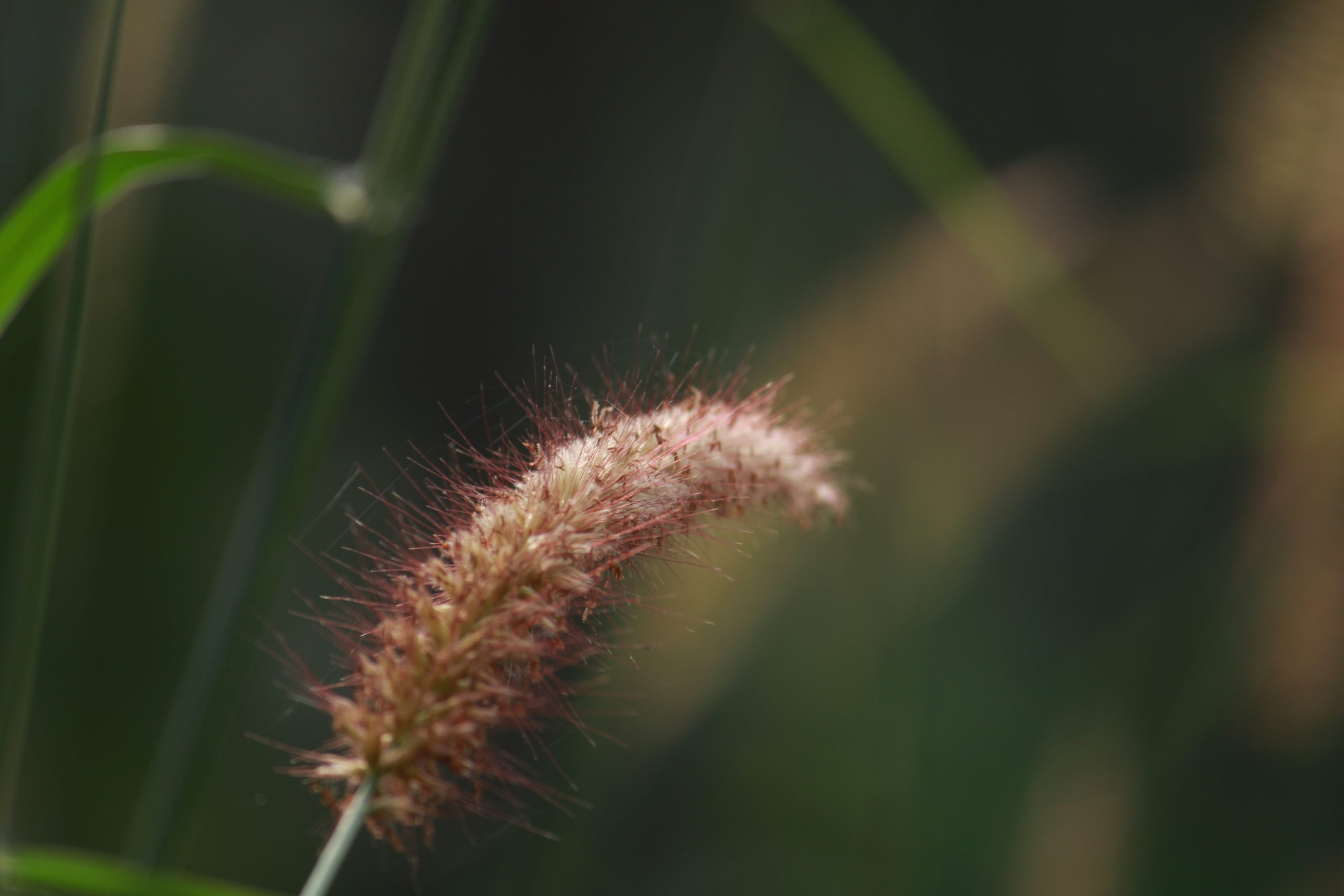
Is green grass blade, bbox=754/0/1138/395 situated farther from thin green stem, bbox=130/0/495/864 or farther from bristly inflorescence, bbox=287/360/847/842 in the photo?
bristly inflorescence, bbox=287/360/847/842

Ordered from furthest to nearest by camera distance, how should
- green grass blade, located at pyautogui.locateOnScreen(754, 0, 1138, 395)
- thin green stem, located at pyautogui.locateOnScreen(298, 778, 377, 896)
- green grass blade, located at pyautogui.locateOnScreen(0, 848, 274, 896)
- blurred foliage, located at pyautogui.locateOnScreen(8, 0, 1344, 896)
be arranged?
blurred foliage, located at pyautogui.locateOnScreen(8, 0, 1344, 896) < green grass blade, located at pyautogui.locateOnScreen(754, 0, 1138, 395) < green grass blade, located at pyautogui.locateOnScreen(0, 848, 274, 896) < thin green stem, located at pyautogui.locateOnScreen(298, 778, 377, 896)

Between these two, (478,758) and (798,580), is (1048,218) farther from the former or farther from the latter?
(478,758)

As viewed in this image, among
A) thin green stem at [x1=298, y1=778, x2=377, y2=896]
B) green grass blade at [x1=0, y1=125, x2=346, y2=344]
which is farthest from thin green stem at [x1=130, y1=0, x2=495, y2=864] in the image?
thin green stem at [x1=298, y1=778, x2=377, y2=896]

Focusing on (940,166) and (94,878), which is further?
(940,166)

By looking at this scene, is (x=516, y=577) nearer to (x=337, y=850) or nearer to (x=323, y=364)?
(x=337, y=850)

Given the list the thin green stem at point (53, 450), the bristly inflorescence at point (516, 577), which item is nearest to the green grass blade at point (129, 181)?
the thin green stem at point (53, 450)

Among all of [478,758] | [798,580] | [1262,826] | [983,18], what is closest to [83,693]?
[798,580]

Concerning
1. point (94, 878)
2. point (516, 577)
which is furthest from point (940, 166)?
point (94, 878)
